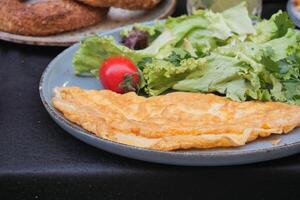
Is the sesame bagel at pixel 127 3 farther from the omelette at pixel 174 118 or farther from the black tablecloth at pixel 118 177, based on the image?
the black tablecloth at pixel 118 177

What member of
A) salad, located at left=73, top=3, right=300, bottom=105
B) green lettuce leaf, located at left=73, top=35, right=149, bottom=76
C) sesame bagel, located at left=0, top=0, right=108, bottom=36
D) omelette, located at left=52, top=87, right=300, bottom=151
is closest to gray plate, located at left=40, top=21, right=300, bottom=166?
omelette, located at left=52, top=87, right=300, bottom=151

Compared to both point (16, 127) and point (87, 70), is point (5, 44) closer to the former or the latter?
point (87, 70)

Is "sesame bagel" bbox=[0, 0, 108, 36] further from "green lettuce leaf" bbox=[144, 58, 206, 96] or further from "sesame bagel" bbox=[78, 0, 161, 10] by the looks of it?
"green lettuce leaf" bbox=[144, 58, 206, 96]

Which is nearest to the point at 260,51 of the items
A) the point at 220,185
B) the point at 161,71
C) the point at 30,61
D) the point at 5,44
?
the point at 161,71

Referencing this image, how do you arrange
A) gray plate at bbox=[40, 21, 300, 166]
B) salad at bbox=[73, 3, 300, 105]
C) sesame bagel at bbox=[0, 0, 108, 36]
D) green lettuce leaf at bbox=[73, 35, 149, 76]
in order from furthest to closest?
1. sesame bagel at bbox=[0, 0, 108, 36]
2. green lettuce leaf at bbox=[73, 35, 149, 76]
3. salad at bbox=[73, 3, 300, 105]
4. gray plate at bbox=[40, 21, 300, 166]

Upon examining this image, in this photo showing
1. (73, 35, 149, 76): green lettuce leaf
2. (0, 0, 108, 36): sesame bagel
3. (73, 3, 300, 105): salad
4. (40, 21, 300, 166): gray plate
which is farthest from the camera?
(0, 0, 108, 36): sesame bagel

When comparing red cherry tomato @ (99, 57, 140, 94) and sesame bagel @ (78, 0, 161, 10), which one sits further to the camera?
sesame bagel @ (78, 0, 161, 10)

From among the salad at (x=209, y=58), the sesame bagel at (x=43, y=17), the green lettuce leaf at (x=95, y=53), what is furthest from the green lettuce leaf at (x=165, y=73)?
the sesame bagel at (x=43, y=17)
